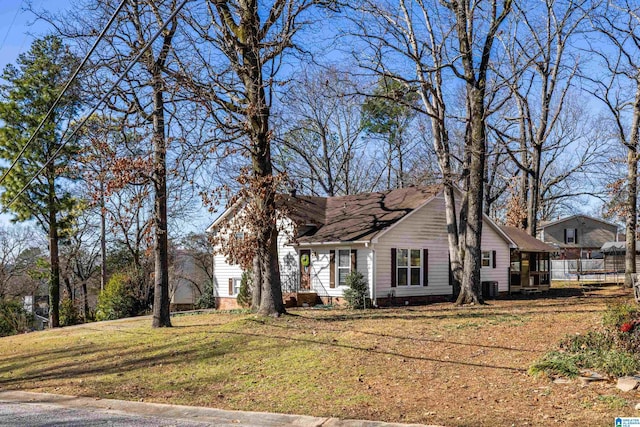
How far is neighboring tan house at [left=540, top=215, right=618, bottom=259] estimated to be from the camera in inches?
2440

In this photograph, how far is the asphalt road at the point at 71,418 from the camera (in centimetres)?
788

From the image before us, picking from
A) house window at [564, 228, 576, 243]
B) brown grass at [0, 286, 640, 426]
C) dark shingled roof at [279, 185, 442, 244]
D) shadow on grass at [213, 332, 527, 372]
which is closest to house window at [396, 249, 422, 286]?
dark shingled roof at [279, 185, 442, 244]

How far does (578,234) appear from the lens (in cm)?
6359

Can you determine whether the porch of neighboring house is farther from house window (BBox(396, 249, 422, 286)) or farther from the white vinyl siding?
house window (BBox(396, 249, 422, 286))

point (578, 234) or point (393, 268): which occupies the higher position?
point (578, 234)

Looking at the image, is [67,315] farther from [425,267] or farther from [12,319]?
[425,267]

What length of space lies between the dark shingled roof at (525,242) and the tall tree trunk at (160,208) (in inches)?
720

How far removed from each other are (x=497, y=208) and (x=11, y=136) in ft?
116

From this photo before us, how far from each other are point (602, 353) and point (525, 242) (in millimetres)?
21328

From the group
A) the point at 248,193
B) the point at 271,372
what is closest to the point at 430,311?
the point at 248,193

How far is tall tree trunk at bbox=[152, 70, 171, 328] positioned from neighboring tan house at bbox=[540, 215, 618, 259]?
5220 centimetres

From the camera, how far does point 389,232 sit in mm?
22906

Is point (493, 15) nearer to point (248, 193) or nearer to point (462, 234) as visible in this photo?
point (462, 234)

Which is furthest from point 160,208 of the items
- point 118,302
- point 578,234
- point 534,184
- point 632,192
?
point 578,234
